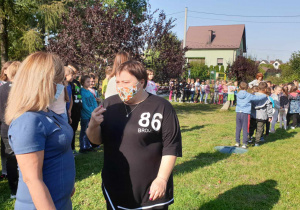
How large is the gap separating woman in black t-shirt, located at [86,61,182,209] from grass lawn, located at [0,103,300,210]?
6.17ft

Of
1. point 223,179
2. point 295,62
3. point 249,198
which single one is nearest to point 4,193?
point 223,179

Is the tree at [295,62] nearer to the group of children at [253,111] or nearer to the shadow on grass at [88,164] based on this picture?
the group of children at [253,111]

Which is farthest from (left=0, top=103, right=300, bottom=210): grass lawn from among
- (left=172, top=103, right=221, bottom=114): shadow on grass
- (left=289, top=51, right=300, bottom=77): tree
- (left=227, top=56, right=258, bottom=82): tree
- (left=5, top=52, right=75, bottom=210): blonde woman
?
(left=289, top=51, right=300, bottom=77): tree

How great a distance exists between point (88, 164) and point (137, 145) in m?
3.77

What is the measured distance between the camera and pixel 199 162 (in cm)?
591

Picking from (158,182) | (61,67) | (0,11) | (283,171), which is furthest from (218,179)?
(0,11)

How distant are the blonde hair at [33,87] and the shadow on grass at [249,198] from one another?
3137 millimetres

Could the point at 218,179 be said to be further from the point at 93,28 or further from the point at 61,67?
the point at 93,28

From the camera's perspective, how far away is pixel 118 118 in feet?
7.41

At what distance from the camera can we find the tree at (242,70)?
85.0 ft

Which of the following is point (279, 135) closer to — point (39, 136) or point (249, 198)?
point (249, 198)

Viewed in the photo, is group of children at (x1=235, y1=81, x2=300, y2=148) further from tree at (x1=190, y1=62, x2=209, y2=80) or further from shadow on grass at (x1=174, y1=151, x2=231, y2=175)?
tree at (x1=190, y1=62, x2=209, y2=80)

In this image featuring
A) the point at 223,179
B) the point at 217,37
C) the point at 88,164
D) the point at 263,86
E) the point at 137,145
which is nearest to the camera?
the point at 137,145

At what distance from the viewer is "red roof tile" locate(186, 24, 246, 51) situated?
155 feet
